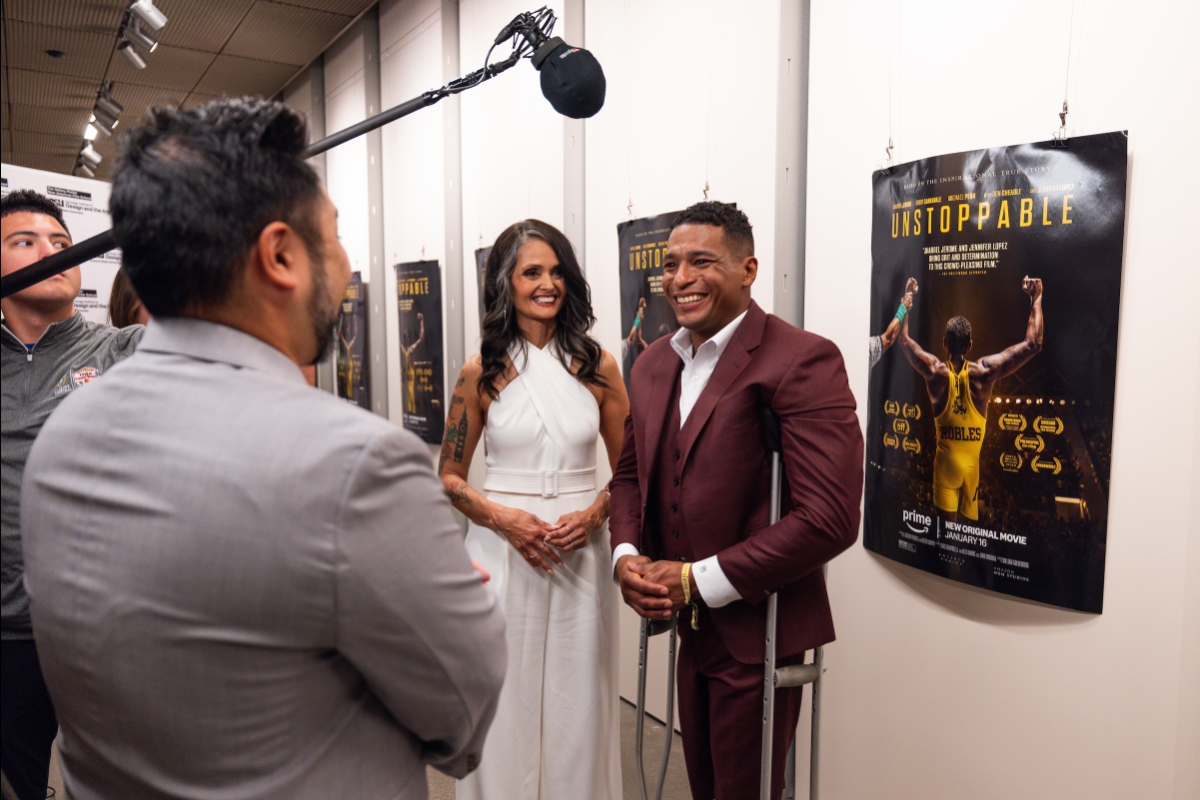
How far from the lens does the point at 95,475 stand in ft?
2.77

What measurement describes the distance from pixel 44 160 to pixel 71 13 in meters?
6.01

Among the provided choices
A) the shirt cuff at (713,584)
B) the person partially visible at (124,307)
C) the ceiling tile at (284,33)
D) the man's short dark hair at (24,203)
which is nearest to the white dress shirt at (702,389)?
the shirt cuff at (713,584)

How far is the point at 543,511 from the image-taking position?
97.0 inches

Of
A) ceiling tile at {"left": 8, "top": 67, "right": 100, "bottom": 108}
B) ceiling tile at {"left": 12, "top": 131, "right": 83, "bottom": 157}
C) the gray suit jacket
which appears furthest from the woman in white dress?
ceiling tile at {"left": 12, "top": 131, "right": 83, "bottom": 157}

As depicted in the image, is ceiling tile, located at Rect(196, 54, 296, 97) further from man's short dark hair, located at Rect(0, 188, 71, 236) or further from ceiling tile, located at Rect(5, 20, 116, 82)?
man's short dark hair, located at Rect(0, 188, 71, 236)

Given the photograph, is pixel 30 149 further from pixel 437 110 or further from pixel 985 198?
pixel 985 198

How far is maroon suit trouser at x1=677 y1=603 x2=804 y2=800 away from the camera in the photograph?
187cm

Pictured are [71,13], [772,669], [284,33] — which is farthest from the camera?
[284,33]

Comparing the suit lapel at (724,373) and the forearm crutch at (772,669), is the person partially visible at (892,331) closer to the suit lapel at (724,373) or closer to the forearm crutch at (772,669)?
the suit lapel at (724,373)

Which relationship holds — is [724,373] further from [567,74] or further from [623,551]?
[567,74]

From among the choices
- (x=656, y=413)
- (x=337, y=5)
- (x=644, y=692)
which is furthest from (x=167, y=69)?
(x=644, y=692)

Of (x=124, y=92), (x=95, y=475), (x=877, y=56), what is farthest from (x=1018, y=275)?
(x=124, y=92)

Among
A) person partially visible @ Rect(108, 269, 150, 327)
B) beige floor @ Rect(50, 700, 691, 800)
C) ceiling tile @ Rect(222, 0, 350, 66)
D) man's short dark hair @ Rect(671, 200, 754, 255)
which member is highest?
ceiling tile @ Rect(222, 0, 350, 66)

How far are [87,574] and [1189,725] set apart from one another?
2.17 m
